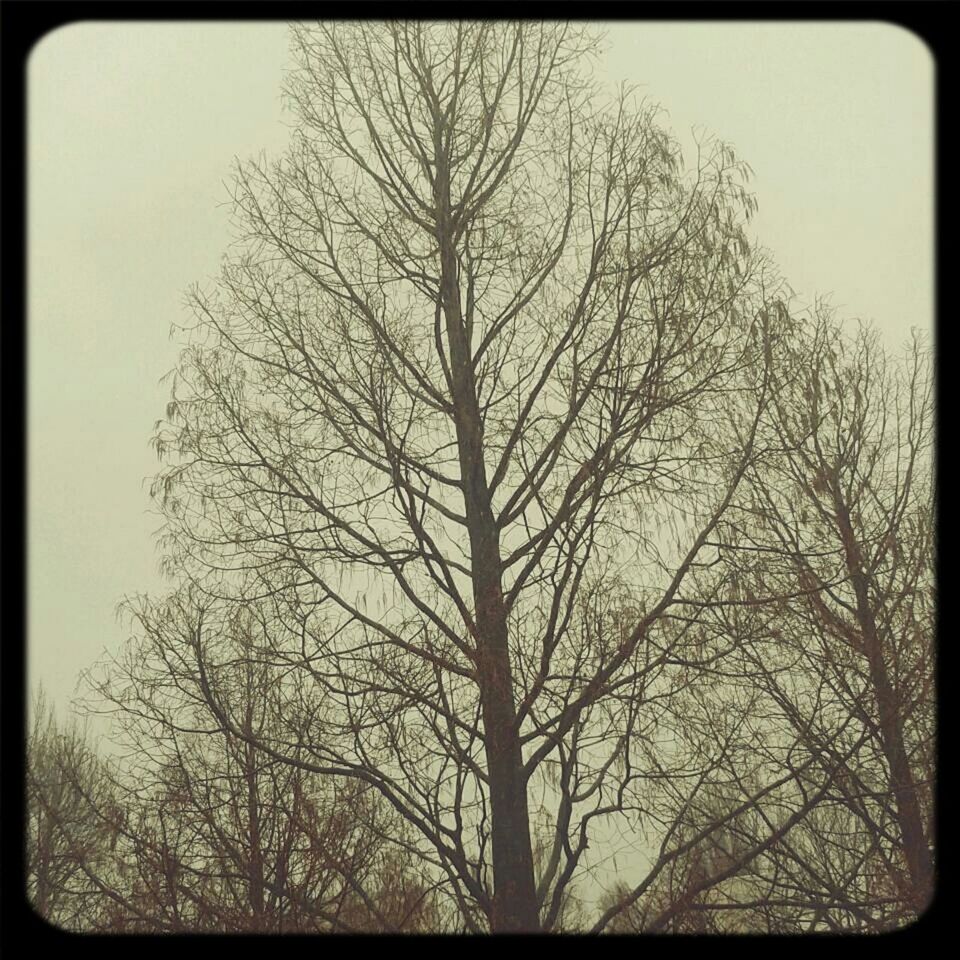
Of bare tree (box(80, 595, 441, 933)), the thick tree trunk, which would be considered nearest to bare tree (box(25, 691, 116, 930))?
bare tree (box(80, 595, 441, 933))

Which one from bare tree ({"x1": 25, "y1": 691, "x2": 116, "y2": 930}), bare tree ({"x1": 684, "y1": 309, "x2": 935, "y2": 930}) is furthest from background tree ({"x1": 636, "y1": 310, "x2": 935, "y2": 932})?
bare tree ({"x1": 25, "y1": 691, "x2": 116, "y2": 930})

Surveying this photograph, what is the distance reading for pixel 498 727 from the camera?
5359 mm

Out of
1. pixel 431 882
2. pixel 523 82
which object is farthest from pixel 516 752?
pixel 523 82

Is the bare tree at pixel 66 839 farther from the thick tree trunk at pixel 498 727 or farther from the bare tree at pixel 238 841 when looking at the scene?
the thick tree trunk at pixel 498 727

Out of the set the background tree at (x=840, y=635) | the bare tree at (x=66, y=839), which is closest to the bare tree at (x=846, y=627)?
the background tree at (x=840, y=635)

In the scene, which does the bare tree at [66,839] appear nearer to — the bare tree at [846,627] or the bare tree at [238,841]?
the bare tree at [238,841]

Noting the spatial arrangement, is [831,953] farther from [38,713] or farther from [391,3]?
[38,713]

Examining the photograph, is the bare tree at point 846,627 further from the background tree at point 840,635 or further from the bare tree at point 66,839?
the bare tree at point 66,839

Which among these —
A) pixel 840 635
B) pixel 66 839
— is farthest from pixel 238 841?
pixel 840 635

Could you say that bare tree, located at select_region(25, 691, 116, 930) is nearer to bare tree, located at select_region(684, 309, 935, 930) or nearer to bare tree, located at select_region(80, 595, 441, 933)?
bare tree, located at select_region(80, 595, 441, 933)

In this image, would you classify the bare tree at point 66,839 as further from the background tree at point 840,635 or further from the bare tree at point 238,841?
the background tree at point 840,635

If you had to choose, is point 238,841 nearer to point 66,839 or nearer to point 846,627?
point 66,839

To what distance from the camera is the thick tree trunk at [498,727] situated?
16.9 ft

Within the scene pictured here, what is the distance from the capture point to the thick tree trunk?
5.16m
